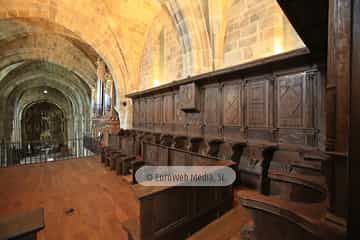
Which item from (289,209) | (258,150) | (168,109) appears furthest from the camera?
(168,109)

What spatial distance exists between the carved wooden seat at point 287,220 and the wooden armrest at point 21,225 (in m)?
1.28

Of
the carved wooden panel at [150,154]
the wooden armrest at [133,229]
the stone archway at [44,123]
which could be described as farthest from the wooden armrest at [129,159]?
the stone archway at [44,123]

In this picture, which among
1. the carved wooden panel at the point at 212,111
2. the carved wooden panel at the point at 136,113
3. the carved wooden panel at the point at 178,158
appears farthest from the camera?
the carved wooden panel at the point at 136,113

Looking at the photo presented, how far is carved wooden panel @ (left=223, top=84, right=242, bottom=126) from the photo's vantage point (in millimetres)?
4148

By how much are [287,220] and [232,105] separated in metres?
3.38

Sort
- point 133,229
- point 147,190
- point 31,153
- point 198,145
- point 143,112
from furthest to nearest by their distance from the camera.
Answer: point 31,153 < point 143,112 < point 198,145 < point 133,229 < point 147,190

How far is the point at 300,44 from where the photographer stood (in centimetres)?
385

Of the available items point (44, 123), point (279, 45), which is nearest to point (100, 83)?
point (279, 45)

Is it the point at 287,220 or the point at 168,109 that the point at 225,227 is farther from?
the point at 168,109

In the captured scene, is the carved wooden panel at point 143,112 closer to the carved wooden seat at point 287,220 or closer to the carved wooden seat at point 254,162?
the carved wooden seat at point 254,162

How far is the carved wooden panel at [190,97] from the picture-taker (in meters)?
4.98

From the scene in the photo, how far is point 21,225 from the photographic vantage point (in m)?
1.10

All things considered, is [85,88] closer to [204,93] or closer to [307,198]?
[204,93]

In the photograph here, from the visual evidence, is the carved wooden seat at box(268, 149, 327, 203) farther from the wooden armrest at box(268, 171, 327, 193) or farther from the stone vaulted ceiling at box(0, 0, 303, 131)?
the stone vaulted ceiling at box(0, 0, 303, 131)
